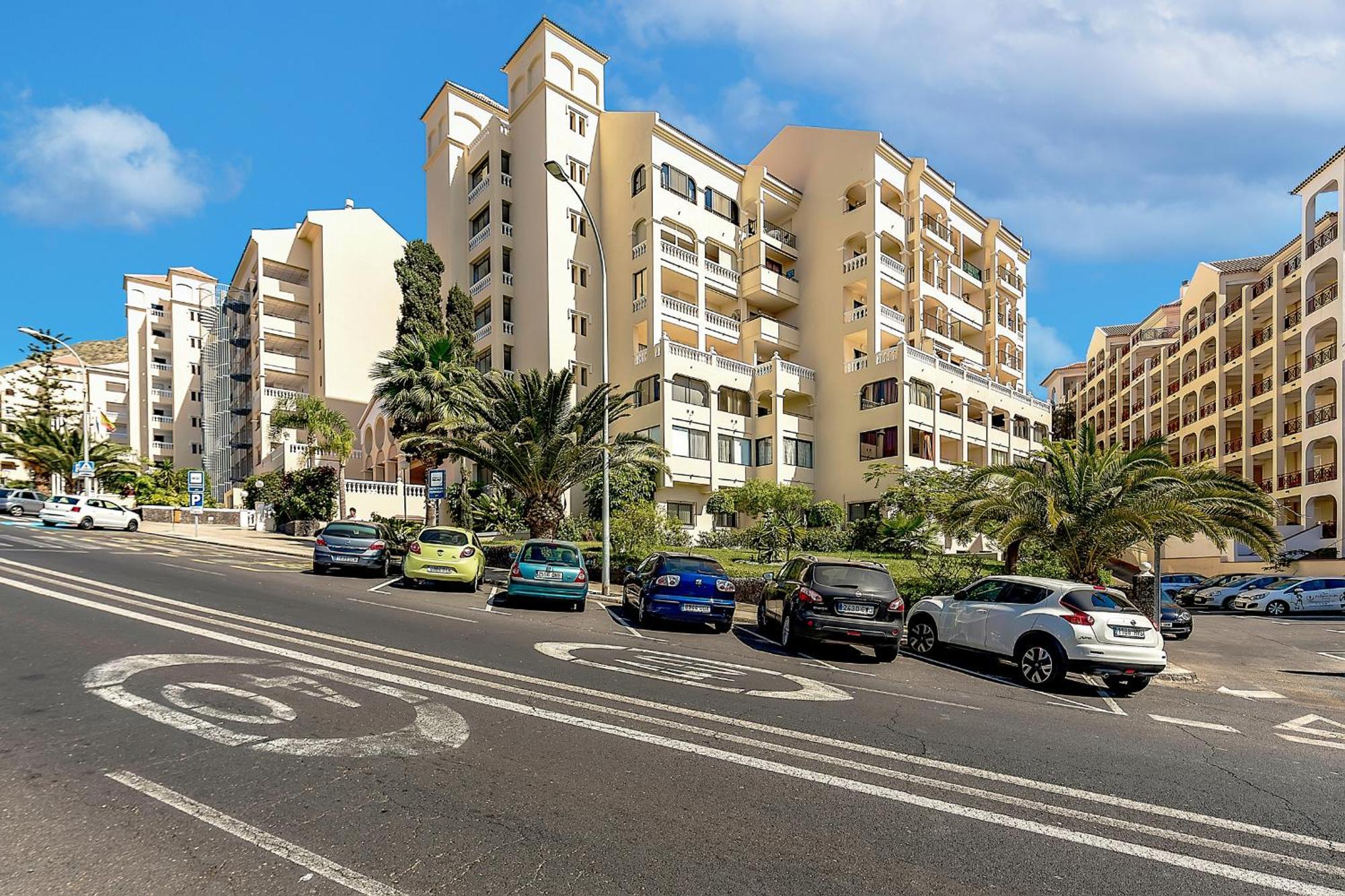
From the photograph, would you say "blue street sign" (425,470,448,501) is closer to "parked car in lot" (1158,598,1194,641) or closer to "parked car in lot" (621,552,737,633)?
"parked car in lot" (621,552,737,633)

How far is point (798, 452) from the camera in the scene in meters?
38.7

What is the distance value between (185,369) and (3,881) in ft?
274

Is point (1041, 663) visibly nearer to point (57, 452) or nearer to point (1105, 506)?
point (1105, 506)

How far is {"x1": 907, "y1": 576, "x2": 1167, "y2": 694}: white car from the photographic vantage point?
10.0 metres

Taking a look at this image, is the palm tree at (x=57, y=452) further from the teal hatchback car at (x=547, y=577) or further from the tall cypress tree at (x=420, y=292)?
the teal hatchback car at (x=547, y=577)

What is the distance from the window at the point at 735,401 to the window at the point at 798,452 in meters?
2.56

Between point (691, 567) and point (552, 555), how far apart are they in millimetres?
3304

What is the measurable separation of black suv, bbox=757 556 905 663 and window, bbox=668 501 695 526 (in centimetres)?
2267

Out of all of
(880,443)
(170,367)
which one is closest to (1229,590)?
(880,443)

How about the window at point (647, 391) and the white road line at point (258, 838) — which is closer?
the white road line at point (258, 838)

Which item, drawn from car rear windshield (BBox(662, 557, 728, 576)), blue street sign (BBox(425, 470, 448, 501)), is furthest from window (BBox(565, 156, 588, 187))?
car rear windshield (BBox(662, 557, 728, 576))

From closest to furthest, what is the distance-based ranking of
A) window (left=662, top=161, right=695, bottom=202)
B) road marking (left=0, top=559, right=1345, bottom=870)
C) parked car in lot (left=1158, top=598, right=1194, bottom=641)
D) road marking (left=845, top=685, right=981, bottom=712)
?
road marking (left=0, top=559, right=1345, bottom=870) → road marking (left=845, top=685, right=981, bottom=712) → parked car in lot (left=1158, top=598, right=1194, bottom=641) → window (left=662, top=161, right=695, bottom=202)

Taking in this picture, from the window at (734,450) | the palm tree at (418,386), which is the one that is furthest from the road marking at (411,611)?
the window at (734,450)

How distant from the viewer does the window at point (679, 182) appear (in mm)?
37656
